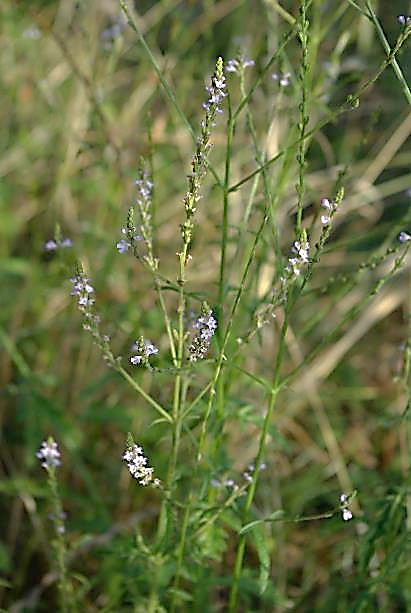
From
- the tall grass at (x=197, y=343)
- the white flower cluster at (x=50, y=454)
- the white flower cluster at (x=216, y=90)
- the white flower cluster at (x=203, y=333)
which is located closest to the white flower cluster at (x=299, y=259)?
the tall grass at (x=197, y=343)

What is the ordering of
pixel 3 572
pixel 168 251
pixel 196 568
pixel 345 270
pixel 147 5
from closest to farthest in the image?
pixel 196 568 → pixel 3 572 → pixel 168 251 → pixel 345 270 → pixel 147 5

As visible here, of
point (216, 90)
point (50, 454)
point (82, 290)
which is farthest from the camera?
point (50, 454)

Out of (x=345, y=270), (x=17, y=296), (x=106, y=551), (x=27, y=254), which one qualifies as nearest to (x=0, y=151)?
(x=27, y=254)

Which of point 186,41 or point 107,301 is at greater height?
point 186,41

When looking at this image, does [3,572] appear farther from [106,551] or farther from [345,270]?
[345,270]

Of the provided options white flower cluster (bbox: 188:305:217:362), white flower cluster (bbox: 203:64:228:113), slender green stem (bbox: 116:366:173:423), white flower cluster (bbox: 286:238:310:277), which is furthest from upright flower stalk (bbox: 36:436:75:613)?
white flower cluster (bbox: 203:64:228:113)

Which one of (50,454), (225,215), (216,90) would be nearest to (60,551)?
(50,454)

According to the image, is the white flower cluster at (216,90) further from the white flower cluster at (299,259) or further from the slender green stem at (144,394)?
the slender green stem at (144,394)

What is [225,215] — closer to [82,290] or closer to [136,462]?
[82,290]
